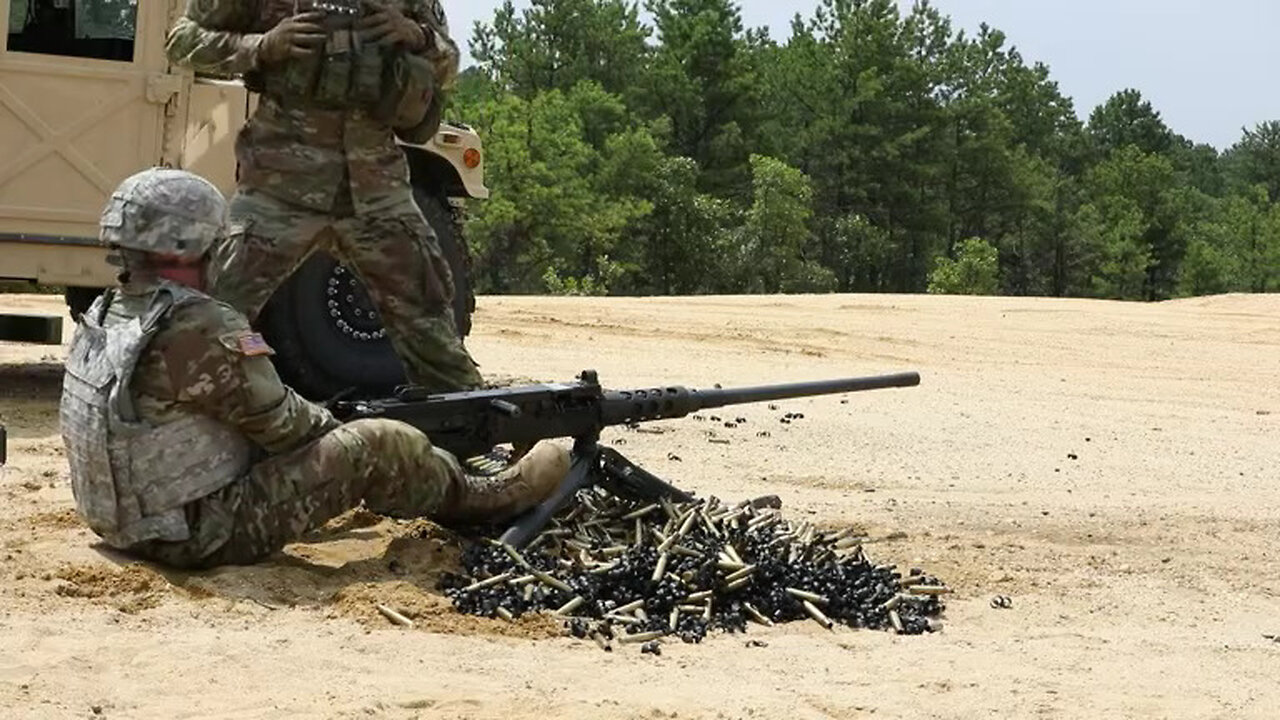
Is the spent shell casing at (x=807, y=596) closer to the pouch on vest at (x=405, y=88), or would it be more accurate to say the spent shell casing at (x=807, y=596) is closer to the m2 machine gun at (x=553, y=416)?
the m2 machine gun at (x=553, y=416)

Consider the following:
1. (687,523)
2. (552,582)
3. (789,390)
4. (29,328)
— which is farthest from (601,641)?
(29,328)

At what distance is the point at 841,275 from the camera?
53125mm

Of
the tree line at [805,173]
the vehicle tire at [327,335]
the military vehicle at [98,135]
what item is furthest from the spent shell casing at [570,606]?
the tree line at [805,173]

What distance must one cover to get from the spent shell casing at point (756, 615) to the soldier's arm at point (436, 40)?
234 centimetres

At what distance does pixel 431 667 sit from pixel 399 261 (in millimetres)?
2279

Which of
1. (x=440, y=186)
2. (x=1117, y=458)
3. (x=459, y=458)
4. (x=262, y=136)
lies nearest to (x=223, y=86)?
(x=440, y=186)

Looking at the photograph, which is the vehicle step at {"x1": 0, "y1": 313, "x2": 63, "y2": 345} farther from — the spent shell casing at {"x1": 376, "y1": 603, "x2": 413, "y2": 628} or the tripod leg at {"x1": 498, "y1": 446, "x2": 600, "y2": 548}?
the spent shell casing at {"x1": 376, "y1": 603, "x2": 413, "y2": 628}

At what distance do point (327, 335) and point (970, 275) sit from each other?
133ft

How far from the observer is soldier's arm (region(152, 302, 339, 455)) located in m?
5.27

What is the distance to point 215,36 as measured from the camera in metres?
6.76

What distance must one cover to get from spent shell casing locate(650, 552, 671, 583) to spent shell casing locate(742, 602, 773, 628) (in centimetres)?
26

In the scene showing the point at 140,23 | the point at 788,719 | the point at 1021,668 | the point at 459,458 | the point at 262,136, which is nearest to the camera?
the point at 788,719

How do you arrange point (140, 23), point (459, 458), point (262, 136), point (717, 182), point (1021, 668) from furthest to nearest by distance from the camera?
point (717, 182)
point (140, 23)
point (262, 136)
point (459, 458)
point (1021, 668)

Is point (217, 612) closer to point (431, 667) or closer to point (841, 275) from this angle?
point (431, 667)
